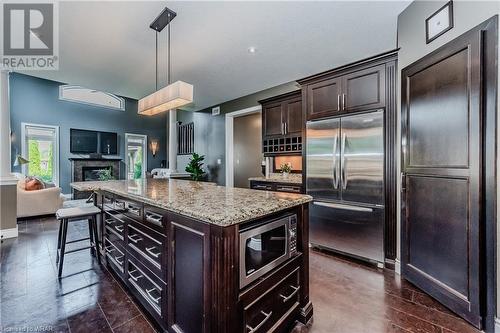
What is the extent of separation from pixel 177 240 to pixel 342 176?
2.14 m

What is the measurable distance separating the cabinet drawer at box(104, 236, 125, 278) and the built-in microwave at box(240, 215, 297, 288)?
1.29m

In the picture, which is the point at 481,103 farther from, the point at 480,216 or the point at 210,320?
the point at 210,320

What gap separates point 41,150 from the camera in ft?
19.6

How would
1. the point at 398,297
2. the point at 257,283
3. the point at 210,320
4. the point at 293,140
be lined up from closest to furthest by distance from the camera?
1. the point at 210,320
2. the point at 257,283
3. the point at 398,297
4. the point at 293,140

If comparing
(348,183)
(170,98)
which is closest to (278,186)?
(348,183)

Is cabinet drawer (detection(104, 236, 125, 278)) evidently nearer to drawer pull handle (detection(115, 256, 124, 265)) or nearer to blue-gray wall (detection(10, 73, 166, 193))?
drawer pull handle (detection(115, 256, 124, 265))

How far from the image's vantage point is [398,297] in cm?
196

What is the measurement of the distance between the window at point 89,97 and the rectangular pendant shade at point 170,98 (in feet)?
16.7

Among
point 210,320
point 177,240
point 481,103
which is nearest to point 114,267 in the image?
point 177,240

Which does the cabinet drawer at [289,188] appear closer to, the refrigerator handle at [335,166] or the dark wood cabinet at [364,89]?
the refrigerator handle at [335,166]

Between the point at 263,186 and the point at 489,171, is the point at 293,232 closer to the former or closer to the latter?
the point at 489,171

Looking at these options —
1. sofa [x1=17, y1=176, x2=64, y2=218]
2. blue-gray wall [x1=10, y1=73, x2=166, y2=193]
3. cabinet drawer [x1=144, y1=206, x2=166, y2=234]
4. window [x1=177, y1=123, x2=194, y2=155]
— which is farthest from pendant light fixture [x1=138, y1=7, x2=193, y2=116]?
blue-gray wall [x1=10, y1=73, x2=166, y2=193]

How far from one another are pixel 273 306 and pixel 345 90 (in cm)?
249

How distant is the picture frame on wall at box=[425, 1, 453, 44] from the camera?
5.91 ft
